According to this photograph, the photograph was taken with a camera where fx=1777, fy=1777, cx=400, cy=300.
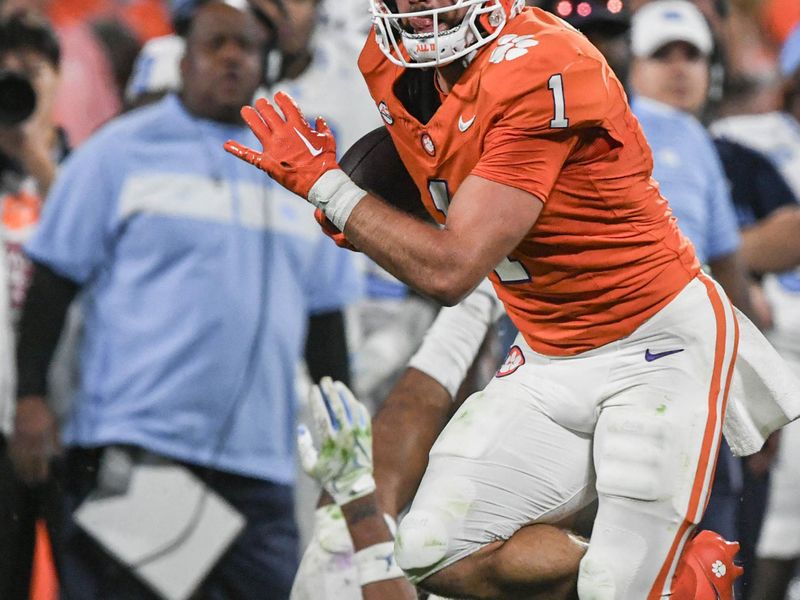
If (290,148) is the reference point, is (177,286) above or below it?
below

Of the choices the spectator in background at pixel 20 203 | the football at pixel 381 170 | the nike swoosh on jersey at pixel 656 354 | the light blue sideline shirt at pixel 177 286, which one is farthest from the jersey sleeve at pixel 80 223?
the nike swoosh on jersey at pixel 656 354

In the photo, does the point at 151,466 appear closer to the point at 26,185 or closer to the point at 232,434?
the point at 232,434

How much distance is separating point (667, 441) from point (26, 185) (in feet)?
8.74

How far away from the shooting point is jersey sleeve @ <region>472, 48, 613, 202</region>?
3.13 m

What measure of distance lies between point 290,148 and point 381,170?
0.32 meters

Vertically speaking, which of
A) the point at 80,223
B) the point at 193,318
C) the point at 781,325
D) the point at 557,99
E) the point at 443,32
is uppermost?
the point at 443,32

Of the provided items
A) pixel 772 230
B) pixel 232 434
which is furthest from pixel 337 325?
pixel 772 230

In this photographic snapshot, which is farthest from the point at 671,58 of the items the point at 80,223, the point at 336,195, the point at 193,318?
the point at 336,195

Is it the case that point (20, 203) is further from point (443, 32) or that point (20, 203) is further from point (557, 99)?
point (557, 99)

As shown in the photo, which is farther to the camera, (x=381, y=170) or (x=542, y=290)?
(x=381, y=170)

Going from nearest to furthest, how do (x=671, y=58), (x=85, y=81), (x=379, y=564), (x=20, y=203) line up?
(x=379, y=564), (x=20, y=203), (x=671, y=58), (x=85, y=81)

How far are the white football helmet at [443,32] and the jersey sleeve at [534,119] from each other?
129 mm

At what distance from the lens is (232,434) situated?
477 cm

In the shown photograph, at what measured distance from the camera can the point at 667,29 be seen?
5.52 meters
